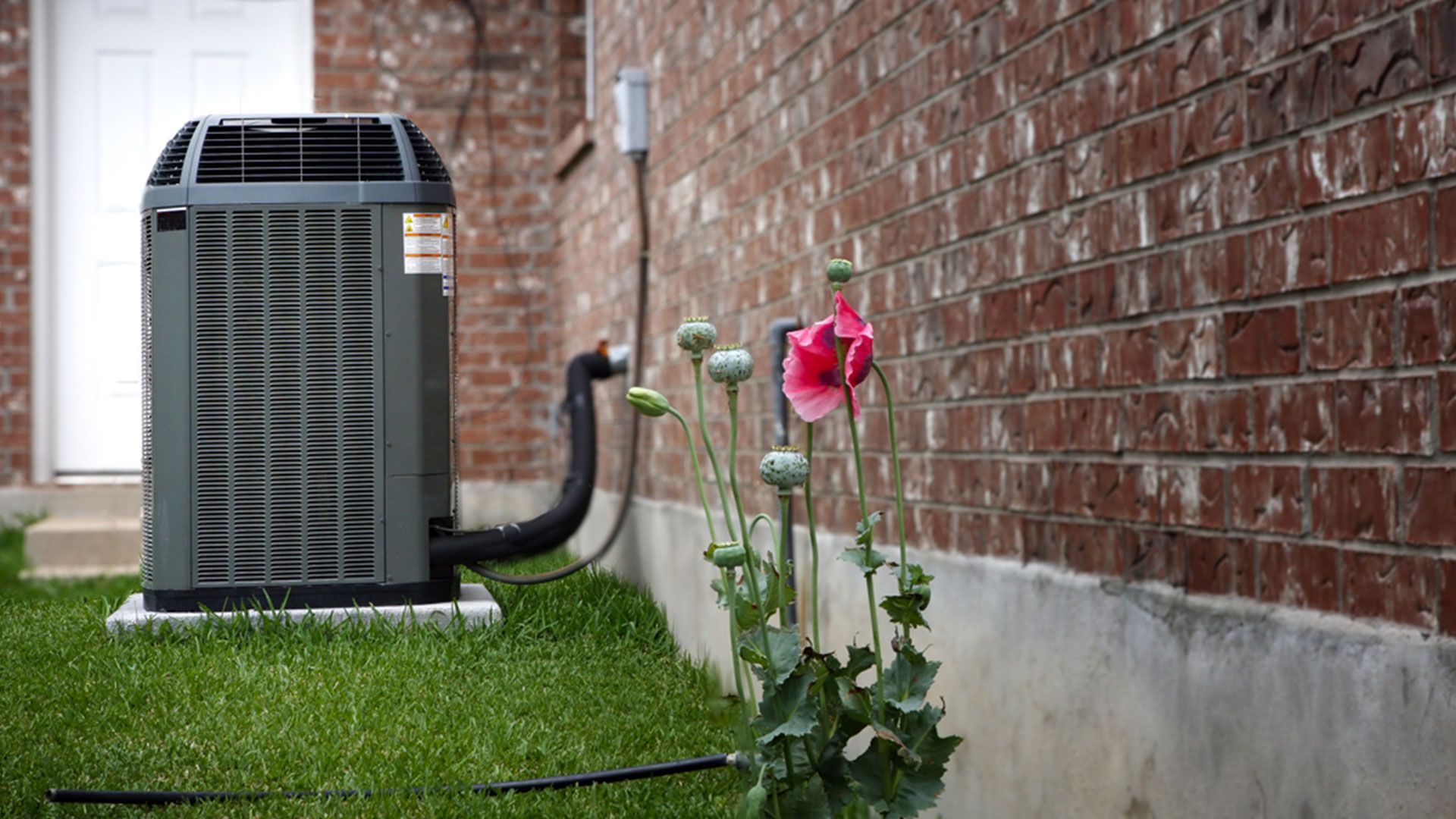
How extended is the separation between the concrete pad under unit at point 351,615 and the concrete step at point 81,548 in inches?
127

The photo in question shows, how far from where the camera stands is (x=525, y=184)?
6.66 meters

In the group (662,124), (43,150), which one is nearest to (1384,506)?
(662,124)

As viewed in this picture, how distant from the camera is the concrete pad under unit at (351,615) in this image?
2.56 meters

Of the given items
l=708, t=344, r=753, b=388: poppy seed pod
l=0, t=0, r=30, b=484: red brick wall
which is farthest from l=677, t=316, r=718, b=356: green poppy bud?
l=0, t=0, r=30, b=484: red brick wall

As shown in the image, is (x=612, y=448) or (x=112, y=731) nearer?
(x=112, y=731)

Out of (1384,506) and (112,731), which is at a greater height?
(1384,506)

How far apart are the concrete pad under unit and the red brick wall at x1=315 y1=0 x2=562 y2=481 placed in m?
3.89

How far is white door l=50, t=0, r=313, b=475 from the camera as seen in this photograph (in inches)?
252

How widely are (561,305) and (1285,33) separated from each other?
4895mm

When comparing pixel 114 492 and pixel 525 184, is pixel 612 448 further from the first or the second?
pixel 114 492

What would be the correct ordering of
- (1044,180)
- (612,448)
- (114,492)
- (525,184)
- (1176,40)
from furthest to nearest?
(525,184) < (114,492) < (612,448) < (1044,180) < (1176,40)

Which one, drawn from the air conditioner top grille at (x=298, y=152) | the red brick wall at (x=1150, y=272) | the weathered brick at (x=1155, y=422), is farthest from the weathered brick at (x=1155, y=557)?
the air conditioner top grille at (x=298, y=152)

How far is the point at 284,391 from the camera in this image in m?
2.66

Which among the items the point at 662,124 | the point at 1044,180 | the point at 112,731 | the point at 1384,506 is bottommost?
the point at 112,731
